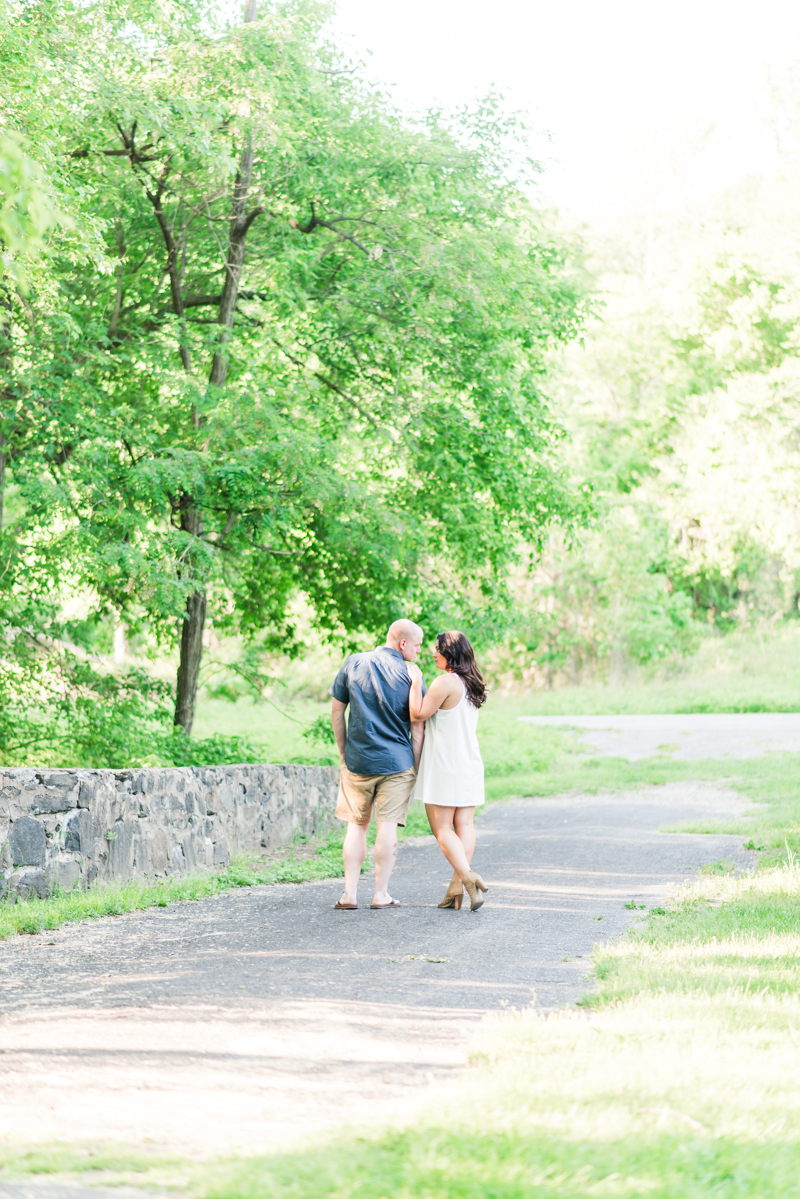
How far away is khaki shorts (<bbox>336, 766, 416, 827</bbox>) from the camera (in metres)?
8.39

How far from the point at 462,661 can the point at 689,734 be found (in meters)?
16.5

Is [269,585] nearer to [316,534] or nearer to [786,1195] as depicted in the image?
[316,534]

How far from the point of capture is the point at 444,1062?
4.46 metres

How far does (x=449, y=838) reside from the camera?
8.06m

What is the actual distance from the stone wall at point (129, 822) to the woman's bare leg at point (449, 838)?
9.01 ft

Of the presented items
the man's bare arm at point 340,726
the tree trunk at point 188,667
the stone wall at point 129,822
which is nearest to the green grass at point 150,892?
the stone wall at point 129,822

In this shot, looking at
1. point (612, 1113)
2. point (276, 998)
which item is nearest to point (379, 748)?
point (276, 998)

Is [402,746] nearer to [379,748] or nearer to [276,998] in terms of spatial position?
[379,748]

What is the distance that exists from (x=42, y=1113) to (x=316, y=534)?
11.3 metres

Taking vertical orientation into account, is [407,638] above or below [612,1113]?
above

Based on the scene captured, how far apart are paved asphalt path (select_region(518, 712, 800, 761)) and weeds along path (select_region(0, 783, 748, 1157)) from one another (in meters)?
11.3

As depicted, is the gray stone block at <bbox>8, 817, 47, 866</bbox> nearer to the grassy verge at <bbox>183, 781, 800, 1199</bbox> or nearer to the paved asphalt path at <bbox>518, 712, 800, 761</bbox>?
the grassy verge at <bbox>183, 781, 800, 1199</bbox>

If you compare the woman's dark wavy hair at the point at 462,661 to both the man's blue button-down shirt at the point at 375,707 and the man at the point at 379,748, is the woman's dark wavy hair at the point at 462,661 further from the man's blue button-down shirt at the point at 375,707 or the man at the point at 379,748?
the man's blue button-down shirt at the point at 375,707

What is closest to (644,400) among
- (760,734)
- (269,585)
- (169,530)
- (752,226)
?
(752,226)
